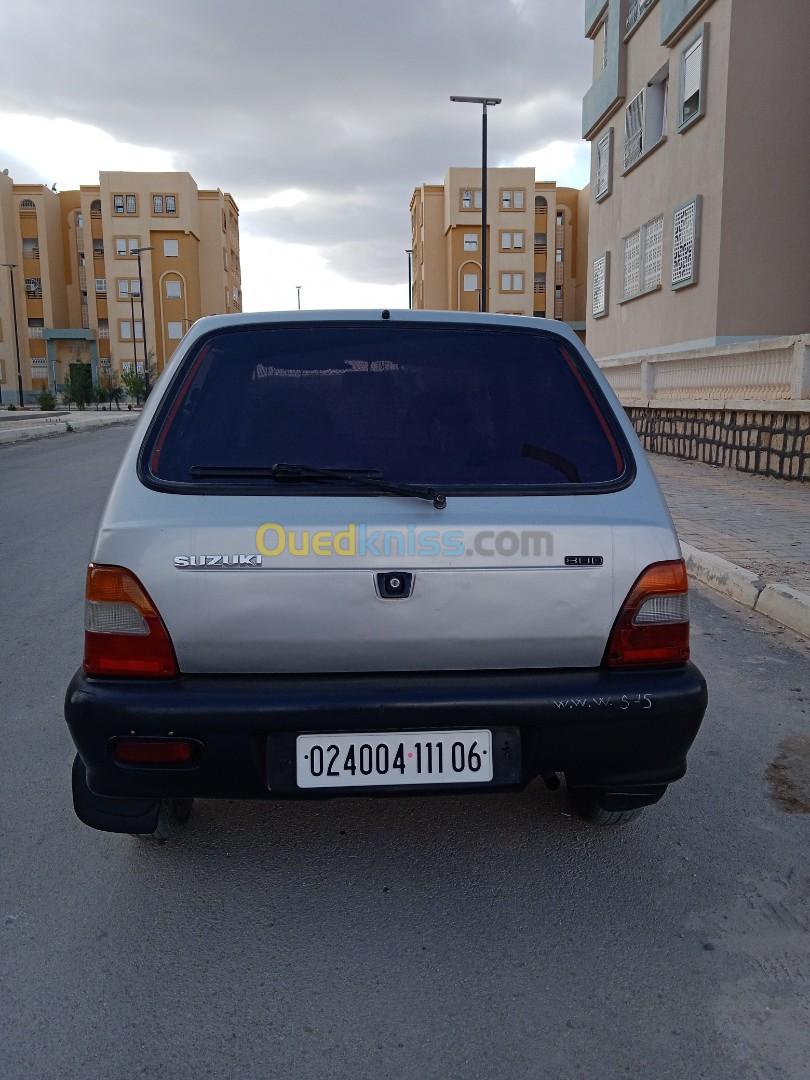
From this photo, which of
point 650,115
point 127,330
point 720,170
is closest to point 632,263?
point 650,115

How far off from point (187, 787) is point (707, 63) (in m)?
17.9

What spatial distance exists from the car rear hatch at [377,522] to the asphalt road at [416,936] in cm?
74

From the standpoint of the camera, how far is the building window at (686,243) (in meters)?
17.0

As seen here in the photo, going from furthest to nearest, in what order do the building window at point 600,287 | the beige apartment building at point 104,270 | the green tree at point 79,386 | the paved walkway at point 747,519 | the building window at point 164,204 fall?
the building window at point 164,204 < the beige apartment building at point 104,270 < the green tree at point 79,386 < the building window at point 600,287 < the paved walkway at point 747,519

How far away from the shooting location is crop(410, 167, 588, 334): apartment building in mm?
65562

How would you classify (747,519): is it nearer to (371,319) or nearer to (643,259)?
(371,319)

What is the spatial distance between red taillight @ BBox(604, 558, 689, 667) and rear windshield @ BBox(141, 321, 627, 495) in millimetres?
320

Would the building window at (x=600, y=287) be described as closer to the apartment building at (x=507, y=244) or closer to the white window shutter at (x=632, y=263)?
the white window shutter at (x=632, y=263)

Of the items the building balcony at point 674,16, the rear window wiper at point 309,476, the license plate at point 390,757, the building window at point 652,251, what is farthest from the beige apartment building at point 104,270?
the license plate at point 390,757

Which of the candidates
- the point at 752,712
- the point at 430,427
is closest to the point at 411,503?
the point at 430,427

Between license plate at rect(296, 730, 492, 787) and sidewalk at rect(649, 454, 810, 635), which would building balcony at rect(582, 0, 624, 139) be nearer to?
sidewalk at rect(649, 454, 810, 635)

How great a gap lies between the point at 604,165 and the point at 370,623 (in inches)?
929

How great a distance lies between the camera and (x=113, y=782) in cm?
246

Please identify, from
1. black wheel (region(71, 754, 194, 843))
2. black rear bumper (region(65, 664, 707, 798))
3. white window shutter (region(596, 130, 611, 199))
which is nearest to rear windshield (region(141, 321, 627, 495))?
black rear bumper (region(65, 664, 707, 798))
